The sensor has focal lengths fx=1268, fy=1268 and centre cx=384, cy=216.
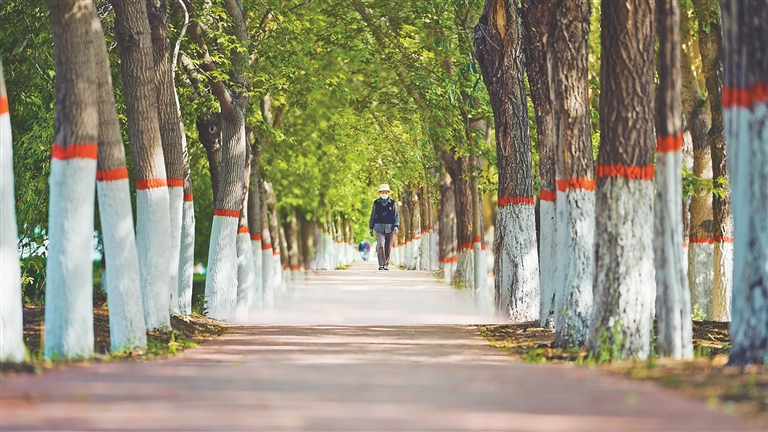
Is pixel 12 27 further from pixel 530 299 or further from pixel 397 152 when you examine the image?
pixel 397 152

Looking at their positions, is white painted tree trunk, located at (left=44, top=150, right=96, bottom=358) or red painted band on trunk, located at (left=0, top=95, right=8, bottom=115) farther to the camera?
white painted tree trunk, located at (left=44, top=150, right=96, bottom=358)

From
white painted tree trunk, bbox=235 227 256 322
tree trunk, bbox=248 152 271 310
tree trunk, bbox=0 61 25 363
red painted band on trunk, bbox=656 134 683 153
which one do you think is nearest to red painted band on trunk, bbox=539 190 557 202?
red painted band on trunk, bbox=656 134 683 153

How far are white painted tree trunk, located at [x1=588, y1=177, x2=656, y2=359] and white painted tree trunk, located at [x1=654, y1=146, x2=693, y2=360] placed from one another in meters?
0.34

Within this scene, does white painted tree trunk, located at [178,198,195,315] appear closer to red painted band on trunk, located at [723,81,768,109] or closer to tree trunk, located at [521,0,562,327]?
tree trunk, located at [521,0,562,327]

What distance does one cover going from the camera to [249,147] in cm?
2945

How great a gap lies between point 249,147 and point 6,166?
17.3 m

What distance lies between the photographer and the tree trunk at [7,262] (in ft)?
39.5

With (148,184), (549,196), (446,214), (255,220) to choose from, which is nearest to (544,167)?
(549,196)

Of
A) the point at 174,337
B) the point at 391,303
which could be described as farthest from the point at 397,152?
the point at 174,337

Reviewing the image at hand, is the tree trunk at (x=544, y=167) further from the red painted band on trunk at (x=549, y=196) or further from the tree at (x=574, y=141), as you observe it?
the tree at (x=574, y=141)

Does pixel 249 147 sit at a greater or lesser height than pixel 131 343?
greater

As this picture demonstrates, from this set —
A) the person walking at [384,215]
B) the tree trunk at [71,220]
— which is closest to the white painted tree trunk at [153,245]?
the tree trunk at [71,220]

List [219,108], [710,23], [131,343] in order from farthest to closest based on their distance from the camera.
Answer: [710,23] < [219,108] < [131,343]

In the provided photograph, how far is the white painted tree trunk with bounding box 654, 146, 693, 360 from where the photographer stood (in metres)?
12.1
